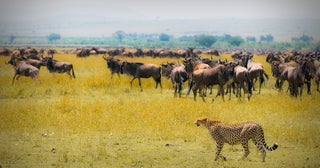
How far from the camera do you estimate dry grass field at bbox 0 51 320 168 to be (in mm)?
10109

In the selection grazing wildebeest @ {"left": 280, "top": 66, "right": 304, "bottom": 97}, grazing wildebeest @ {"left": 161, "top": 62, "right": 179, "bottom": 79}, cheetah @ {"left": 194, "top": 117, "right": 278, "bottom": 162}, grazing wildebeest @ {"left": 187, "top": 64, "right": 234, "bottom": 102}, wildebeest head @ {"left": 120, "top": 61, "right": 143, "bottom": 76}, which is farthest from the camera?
grazing wildebeest @ {"left": 161, "top": 62, "right": 179, "bottom": 79}

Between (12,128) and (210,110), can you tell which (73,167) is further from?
(210,110)

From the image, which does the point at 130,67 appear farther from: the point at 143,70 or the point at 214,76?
the point at 214,76

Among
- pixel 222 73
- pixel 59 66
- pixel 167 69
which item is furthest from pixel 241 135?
pixel 59 66

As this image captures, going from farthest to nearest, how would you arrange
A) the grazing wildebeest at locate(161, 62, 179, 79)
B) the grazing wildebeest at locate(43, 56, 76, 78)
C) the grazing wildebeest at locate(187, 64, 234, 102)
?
the grazing wildebeest at locate(43, 56, 76, 78) → the grazing wildebeest at locate(161, 62, 179, 79) → the grazing wildebeest at locate(187, 64, 234, 102)

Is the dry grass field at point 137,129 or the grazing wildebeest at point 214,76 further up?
the grazing wildebeest at point 214,76

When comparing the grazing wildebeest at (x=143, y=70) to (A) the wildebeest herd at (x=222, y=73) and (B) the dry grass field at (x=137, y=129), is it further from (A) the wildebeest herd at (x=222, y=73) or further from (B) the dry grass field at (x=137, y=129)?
(B) the dry grass field at (x=137, y=129)

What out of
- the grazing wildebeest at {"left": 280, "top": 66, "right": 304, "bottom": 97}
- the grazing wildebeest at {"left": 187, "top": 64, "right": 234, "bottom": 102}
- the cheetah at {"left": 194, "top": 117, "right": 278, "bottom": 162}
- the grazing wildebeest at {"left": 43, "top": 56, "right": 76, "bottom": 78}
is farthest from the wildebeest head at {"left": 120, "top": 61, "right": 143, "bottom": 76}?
the cheetah at {"left": 194, "top": 117, "right": 278, "bottom": 162}

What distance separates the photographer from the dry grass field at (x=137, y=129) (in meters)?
10.1

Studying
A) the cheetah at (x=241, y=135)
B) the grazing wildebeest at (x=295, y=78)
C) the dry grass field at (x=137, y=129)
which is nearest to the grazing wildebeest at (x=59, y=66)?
the dry grass field at (x=137, y=129)

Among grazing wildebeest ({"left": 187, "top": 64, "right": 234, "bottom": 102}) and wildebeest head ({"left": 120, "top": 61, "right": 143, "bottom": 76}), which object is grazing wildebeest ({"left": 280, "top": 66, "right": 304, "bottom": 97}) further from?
wildebeest head ({"left": 120, "top": 61, "right": 143, "bottom": 76})

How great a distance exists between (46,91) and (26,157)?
983cm

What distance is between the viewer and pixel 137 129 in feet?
41.6

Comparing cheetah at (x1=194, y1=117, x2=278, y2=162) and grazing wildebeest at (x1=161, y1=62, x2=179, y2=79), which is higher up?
cheetah at (x1=194, y1=117, x2=278, y2=162)
